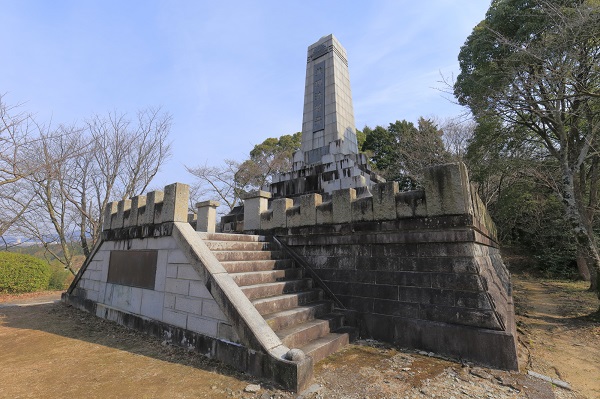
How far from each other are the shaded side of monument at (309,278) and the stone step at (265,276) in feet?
0.09

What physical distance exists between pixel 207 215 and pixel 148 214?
5.99 feet

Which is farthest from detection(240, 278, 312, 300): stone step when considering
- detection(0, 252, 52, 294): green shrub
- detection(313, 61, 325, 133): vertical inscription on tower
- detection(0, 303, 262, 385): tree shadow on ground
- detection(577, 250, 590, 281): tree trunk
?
detection(577, 250, 590, 281): tree trunk

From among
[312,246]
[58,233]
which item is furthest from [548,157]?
[58,233]

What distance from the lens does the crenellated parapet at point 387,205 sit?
4.86m

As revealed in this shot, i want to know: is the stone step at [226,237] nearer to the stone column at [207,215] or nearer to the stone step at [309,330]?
the stone column at [207,215]

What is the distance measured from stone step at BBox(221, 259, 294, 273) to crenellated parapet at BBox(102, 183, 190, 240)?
131 centimetres

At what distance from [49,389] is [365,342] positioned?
4.50 meters

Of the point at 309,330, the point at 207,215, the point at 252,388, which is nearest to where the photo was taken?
the point at 252,388

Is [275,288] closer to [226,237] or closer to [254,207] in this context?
[226,237]

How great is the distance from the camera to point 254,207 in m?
7.86

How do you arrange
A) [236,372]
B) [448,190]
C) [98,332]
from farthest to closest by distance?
[98,332] → [448,190] → [236,372]

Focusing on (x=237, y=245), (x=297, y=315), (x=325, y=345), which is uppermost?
(x=237, y=245)

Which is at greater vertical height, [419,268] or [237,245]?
[237,245]

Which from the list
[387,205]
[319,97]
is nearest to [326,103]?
[319,97]
